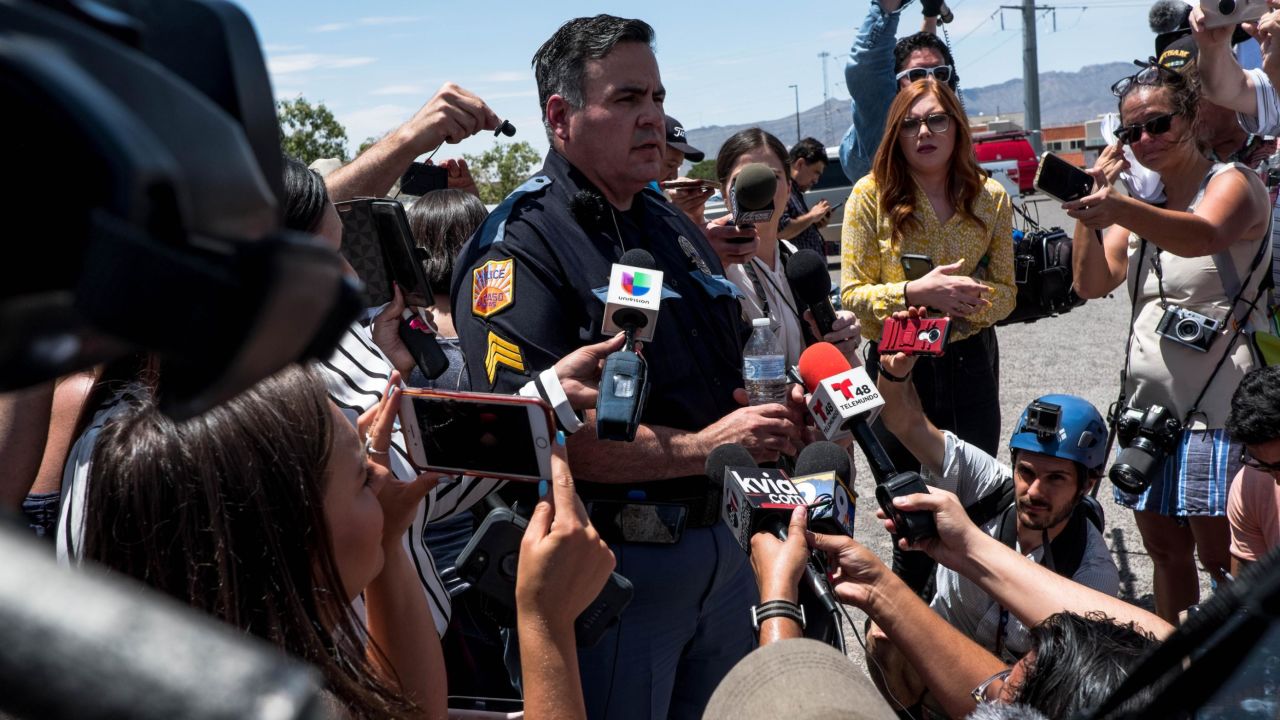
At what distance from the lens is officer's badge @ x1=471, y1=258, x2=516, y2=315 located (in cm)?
288

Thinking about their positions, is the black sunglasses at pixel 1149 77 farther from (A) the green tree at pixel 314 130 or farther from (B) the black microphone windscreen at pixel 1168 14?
(A) the green tree at pixel 314 130

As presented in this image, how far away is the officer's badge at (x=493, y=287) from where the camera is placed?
9.45ft

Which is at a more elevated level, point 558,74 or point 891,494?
point 558,74

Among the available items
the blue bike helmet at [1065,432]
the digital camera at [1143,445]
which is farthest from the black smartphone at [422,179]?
the digital camera at [1143,445]

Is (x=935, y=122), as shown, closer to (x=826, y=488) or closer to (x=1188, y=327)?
(x=1188, y=327)

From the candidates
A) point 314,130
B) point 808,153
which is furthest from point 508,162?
point 808,153

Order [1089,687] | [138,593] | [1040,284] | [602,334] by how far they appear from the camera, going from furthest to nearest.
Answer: [1040,284]
[602,334]
[1089,687]
[138,593]

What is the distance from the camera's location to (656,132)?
10.5 feet

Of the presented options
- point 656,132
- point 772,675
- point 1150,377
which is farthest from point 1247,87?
point 772,675

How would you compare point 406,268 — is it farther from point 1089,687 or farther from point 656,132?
point 1089,687

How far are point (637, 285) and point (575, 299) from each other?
294 millimetres

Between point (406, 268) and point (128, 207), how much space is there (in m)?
2.72

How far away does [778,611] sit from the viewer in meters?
2.01

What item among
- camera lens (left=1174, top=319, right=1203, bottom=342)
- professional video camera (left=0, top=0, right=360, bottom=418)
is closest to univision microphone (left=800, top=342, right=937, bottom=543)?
camera lens (left=1174, top=319, right=1203, bottom=342)
